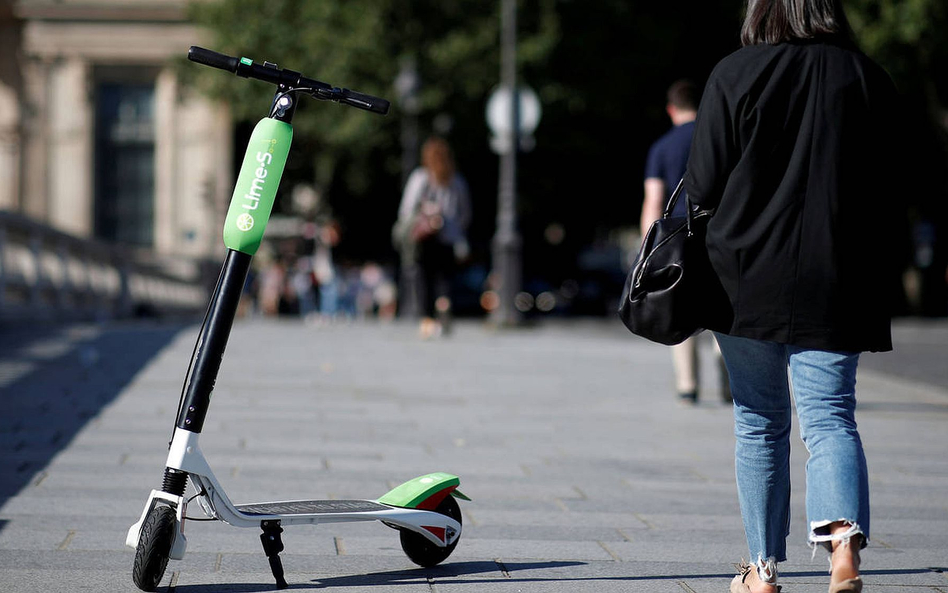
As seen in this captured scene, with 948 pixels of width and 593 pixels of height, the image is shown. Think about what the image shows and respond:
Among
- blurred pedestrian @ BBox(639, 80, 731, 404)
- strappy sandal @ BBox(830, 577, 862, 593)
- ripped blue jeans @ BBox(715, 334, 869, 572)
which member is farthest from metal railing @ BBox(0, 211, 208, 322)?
strappy sandal @ BBox(830, 577, 862, 593)

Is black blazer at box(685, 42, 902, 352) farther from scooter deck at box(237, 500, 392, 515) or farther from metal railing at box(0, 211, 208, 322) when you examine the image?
metal railing at box(0, 211, 208, 322)

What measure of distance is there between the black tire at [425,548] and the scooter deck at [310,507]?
0.54 ft

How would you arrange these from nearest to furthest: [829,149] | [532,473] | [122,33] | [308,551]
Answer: [829,149]
[308,551]
[532,473]
[122,33]

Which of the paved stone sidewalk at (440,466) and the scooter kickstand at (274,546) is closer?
the scooter kickstand at (274,546)

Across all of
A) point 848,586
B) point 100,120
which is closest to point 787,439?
point 848,586

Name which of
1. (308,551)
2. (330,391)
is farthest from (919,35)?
(308,551)

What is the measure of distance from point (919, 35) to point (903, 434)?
2219 cm

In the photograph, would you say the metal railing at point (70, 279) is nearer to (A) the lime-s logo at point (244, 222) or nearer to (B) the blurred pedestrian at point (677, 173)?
(B) the blurred pedestrian at point (677, 173)

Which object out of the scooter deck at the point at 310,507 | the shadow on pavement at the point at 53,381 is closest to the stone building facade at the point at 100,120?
the shadow on pavement at the point at 53,381

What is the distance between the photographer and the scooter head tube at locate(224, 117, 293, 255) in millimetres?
3828

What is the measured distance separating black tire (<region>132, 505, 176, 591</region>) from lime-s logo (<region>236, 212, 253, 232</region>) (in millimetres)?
761

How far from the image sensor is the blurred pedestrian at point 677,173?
806 cm

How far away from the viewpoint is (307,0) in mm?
30547

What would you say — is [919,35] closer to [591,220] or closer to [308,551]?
[591,220]
